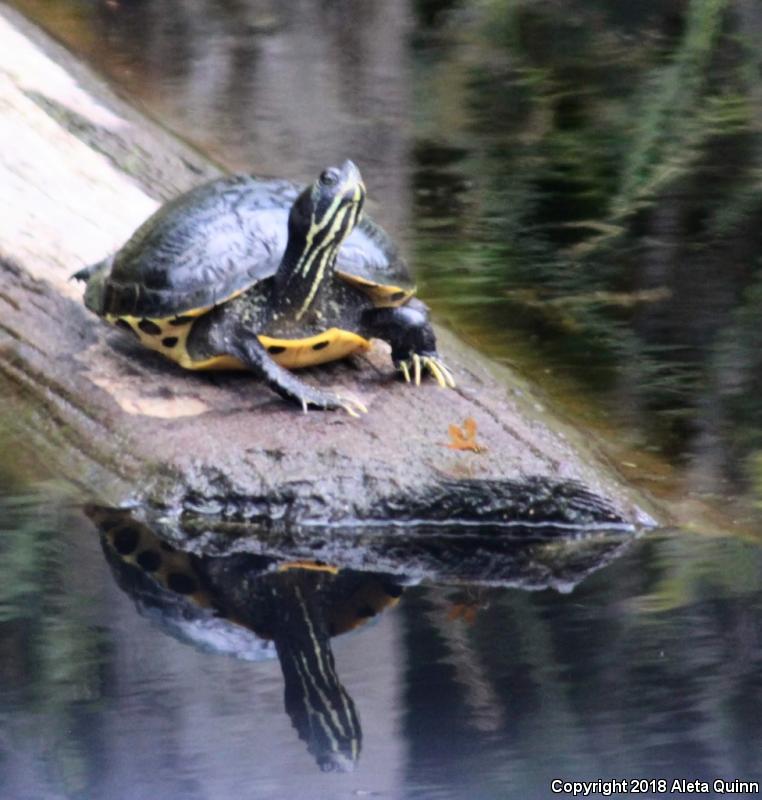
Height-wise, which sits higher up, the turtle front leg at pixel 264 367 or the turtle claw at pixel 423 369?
the turtle front leg at pixel 264 367

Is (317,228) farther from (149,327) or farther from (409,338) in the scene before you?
(149,327)

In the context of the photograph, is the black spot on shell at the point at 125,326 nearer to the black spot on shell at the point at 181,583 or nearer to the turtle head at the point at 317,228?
the turtle head at the point at 317,228

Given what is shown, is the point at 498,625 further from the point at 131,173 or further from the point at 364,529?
the point at 131,173

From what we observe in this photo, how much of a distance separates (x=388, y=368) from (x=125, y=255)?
86cm

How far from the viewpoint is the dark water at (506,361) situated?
260cm

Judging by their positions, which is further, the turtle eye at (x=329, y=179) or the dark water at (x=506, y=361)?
the turtle eye at (x=329, y=179)

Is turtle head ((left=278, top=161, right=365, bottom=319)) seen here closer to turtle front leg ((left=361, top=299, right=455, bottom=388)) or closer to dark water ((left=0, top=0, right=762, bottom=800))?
turtle front leg ((left=361, top=299, right=455, bottom=388))

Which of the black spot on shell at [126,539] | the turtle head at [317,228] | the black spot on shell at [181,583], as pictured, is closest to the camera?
the black spot on shell at [181,583]

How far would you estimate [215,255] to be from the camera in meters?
3.92

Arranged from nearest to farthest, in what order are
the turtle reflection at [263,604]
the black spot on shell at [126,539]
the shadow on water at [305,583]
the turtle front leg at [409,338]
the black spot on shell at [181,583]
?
the turtle reflection at [263,604] < the shadow on water at [305,583] < the black spot on shell at [181,583] < the black spot on shell at [126,539] < the turtle front leg at [409,338]

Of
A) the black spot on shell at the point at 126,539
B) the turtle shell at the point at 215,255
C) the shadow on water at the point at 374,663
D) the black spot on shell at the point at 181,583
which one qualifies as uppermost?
the turtle shell at the point at 215,255

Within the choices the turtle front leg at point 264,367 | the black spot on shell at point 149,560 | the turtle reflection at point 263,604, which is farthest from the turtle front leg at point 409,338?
the black spot on shell at point 149,560

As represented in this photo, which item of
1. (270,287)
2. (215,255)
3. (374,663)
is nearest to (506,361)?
(270,287)

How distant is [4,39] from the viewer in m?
6.69
